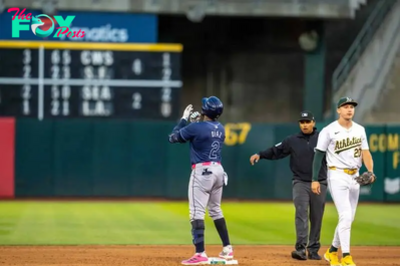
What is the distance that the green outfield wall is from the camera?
71.2 feet

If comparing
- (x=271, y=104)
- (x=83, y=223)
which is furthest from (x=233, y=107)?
(x=83, y=223)

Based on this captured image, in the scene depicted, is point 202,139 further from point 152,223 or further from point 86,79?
point 86,79

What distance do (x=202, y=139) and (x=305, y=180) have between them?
73.7 inches

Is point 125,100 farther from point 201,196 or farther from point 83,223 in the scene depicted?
point 201,196

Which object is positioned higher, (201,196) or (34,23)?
(34,23)

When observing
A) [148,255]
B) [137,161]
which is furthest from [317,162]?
[137,161]

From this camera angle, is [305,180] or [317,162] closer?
[317,162]

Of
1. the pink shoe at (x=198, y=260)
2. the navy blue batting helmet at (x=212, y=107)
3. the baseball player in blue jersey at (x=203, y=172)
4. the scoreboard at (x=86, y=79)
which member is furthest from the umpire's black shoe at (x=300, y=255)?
the scoreboard at (x=86, y=79)

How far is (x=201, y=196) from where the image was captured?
32.4ft

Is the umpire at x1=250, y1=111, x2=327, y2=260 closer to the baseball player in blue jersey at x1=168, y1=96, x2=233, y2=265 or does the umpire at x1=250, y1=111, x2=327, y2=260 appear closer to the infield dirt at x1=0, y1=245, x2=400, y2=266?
the infield dirt at x1=0, y1=245, x2=400, y2=266

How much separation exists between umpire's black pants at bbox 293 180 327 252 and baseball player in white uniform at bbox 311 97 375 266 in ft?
2.73

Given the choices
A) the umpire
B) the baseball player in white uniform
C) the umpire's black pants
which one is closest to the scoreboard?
the umpire

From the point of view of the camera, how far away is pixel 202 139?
9.90 m

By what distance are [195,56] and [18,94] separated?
28.4 feet
